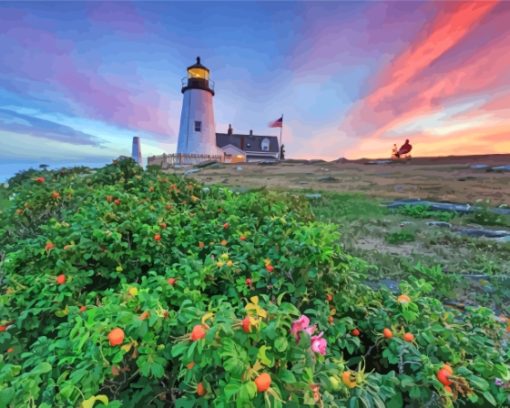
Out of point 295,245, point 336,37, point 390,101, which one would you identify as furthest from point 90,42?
point 390,101

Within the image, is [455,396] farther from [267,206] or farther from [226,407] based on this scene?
[267,206]

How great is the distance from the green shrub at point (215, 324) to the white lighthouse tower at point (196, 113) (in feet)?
70.7

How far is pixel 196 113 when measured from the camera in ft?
75.7

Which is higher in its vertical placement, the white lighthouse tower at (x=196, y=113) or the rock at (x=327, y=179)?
the white lighthouse tower at (x=196, y=113)

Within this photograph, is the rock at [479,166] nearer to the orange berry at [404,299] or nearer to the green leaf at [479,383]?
the orange berry at [404,299]

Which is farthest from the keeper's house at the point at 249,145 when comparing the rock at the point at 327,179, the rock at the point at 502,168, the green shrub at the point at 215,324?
the green shrub at the point at 215,324

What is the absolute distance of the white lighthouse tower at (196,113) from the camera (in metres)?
23.0

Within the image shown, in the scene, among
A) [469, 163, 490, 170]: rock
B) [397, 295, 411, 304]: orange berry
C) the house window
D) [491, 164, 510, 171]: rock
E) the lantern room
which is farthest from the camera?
the house window

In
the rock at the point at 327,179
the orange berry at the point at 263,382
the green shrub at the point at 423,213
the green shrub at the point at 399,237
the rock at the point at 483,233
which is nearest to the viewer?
the orange berry at the point at 263,382

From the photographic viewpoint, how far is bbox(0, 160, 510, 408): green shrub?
0.83 m

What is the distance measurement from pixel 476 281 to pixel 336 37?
8.55m

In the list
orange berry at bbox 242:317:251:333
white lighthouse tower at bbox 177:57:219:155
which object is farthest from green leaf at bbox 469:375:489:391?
white lighthouse tower at bbox 177:57:219:155

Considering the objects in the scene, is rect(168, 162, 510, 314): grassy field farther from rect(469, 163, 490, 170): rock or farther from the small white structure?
the small white structure

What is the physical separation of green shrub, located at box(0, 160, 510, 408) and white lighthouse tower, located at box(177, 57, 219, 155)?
70.7ft
